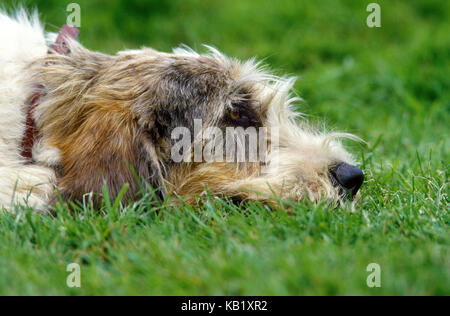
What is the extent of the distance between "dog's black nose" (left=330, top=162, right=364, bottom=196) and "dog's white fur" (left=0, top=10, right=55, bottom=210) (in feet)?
5.87

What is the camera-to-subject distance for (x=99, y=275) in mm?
2662

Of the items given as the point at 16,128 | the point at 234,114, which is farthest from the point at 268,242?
the point at 16,128

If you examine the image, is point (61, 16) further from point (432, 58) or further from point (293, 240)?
point (293, 240)

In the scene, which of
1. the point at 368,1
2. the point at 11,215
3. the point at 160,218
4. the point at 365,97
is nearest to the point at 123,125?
the point at 160,218

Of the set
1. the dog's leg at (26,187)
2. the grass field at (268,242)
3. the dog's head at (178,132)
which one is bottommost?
the grass field at (268,242)

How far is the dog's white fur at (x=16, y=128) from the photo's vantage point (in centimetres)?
346

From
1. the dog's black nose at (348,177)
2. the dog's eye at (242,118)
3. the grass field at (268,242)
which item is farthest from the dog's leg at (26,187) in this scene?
the dog's black nose at (348,177)

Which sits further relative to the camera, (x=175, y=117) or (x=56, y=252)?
(x=175, y=117)

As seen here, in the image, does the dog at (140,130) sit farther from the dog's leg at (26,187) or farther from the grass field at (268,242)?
the grass field at (268,242)

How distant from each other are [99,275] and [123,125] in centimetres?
116

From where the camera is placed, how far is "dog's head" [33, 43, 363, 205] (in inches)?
138

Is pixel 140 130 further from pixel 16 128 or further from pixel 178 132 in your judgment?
pixel 16 128

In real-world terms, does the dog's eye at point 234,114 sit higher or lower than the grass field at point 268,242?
higher

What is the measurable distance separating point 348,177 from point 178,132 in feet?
Answer: 3.75
